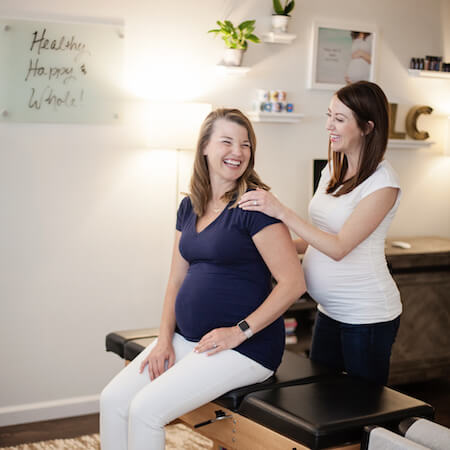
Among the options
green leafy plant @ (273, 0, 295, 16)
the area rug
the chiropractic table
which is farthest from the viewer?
green leafy plant @ (273, 0, 295, 16)

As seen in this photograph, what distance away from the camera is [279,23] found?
134 inches

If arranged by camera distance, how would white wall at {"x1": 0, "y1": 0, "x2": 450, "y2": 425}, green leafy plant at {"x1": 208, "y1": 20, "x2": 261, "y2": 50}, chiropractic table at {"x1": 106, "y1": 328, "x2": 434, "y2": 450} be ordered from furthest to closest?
green leafy plant at {"x1": 208, "y1": 20, "x2": 261, "y2": 50}
white wall at {"x1": 0, "y1": 0, "x2": 450, "y2": 425}
chiropractic table at {"x1": 106, "y1": 328, "x2": 434, "y2": 450}

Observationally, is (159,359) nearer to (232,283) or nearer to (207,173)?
(232,283)

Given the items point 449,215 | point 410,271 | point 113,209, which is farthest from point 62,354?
point 449,215

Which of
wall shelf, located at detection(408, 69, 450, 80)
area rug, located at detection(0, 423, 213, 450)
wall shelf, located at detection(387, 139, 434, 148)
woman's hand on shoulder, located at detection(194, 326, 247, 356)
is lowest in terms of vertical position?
area rug, located at detection(0, 423, 213, 450)

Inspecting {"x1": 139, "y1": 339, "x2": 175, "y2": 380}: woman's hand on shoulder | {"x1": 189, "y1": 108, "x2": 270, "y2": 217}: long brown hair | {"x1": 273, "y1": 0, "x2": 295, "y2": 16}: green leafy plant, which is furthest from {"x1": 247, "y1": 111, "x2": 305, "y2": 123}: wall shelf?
{"x1": 139, "y1": 339, "x2": 175, "y2": 380}: woman's hand on shoulder

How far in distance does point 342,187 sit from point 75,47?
1595 millimetres

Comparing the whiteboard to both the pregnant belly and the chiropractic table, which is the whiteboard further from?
the chiropractic table

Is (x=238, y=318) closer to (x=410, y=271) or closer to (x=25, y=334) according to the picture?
(x=25, y=334)

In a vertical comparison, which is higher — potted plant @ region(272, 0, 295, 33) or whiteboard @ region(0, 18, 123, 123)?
potted plant @ region(272, 0, 295, 33)

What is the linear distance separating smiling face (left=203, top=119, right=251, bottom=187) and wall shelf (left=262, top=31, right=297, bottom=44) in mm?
1507

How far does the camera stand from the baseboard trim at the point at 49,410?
3.14 meters

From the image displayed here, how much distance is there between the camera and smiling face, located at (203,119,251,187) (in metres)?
2.03

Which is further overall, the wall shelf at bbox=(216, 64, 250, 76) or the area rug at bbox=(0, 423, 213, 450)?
the wall shelf at bbox=(216, 64, 250, 76)
